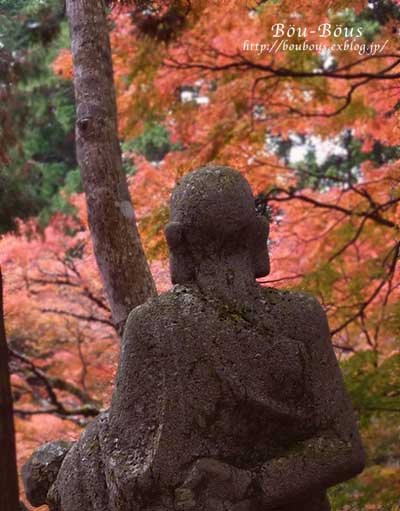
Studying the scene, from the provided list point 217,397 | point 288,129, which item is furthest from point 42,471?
point 288,129

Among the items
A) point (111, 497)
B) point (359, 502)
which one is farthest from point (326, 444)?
point (359, 502)

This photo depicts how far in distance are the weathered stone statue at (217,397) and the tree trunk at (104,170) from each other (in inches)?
81.2

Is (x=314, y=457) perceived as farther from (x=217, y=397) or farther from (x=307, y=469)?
(x=217, y=397)

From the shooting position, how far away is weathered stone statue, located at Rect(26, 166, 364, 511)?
188cm

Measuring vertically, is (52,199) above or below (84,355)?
above

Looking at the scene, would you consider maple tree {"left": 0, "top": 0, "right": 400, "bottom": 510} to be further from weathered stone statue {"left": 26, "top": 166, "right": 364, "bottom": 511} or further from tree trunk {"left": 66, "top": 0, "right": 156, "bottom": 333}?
weathered stone statue {"left": 26, "top": 166, "right": 364, "bottom": 511}

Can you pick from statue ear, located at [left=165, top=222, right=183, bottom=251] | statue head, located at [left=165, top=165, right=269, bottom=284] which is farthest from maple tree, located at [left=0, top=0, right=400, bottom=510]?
statue ear, located at [left=165, top=222, right=183, bottom=251]

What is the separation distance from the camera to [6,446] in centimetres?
392

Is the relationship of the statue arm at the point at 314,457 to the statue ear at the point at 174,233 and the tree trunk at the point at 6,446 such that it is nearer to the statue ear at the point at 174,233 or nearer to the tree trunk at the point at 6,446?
the statue ear at the point at 174,233

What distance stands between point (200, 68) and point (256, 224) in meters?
4.97

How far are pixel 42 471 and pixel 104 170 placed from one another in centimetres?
256

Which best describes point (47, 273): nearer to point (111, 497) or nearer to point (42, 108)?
point (42, 108)

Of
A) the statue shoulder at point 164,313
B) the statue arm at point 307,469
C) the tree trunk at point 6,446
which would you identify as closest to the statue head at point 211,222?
the statue shoulder at point 164,313

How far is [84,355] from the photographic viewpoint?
33.1ft
